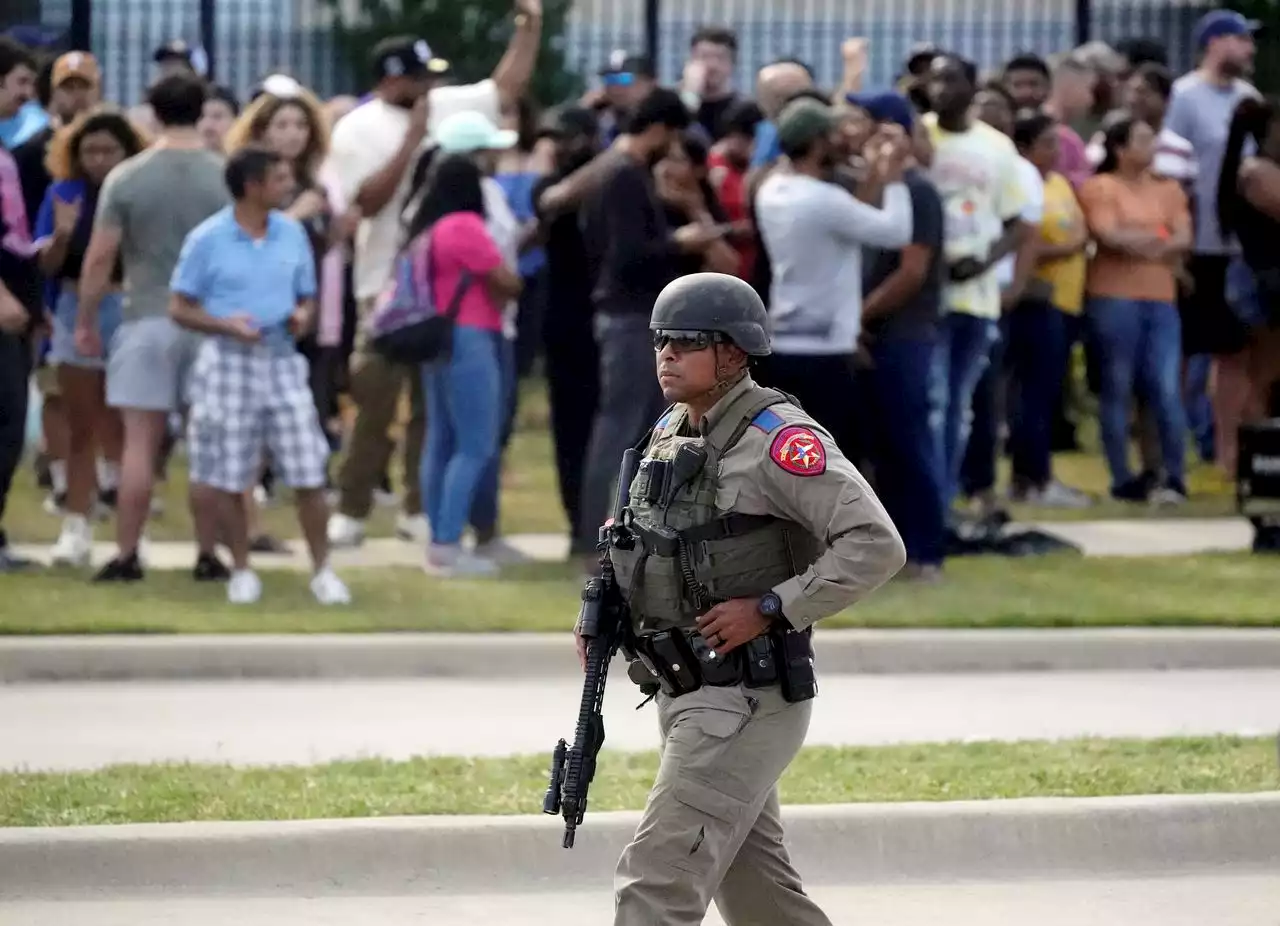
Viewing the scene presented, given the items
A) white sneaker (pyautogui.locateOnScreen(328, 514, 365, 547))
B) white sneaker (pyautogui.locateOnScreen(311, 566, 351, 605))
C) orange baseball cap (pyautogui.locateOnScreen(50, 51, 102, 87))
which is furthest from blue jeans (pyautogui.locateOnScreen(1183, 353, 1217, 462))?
white sneaker (pyautogui.locateOnScreen(311, 566, 351, 605))

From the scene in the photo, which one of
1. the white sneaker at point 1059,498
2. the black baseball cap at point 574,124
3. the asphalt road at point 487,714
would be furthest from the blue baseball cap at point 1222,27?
the asphalt road at point 487,714

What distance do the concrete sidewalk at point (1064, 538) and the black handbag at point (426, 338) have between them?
Answer: 41.3 inches

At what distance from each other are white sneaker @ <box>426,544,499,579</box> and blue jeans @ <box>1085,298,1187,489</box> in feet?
12.5

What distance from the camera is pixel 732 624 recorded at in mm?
4555

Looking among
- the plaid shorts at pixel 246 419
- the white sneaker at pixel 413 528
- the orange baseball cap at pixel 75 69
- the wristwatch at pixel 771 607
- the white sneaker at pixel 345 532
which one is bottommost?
the white sneaker at pixel 413 528

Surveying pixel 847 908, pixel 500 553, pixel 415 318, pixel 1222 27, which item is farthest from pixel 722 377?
pixel 1222 27

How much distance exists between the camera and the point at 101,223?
1023 cm

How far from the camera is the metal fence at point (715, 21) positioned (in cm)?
1638

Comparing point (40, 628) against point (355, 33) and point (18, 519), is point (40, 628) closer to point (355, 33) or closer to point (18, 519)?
point (18, 519)

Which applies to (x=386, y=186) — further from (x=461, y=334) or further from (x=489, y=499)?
(x=489, y=499)

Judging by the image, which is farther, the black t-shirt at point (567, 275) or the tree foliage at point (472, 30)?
the tree foliage at point (472, 30)

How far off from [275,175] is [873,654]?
2955mm

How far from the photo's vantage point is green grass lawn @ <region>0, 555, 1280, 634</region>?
923cm

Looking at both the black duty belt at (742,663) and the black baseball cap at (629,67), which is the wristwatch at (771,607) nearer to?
the black duty belt at (742,663)
